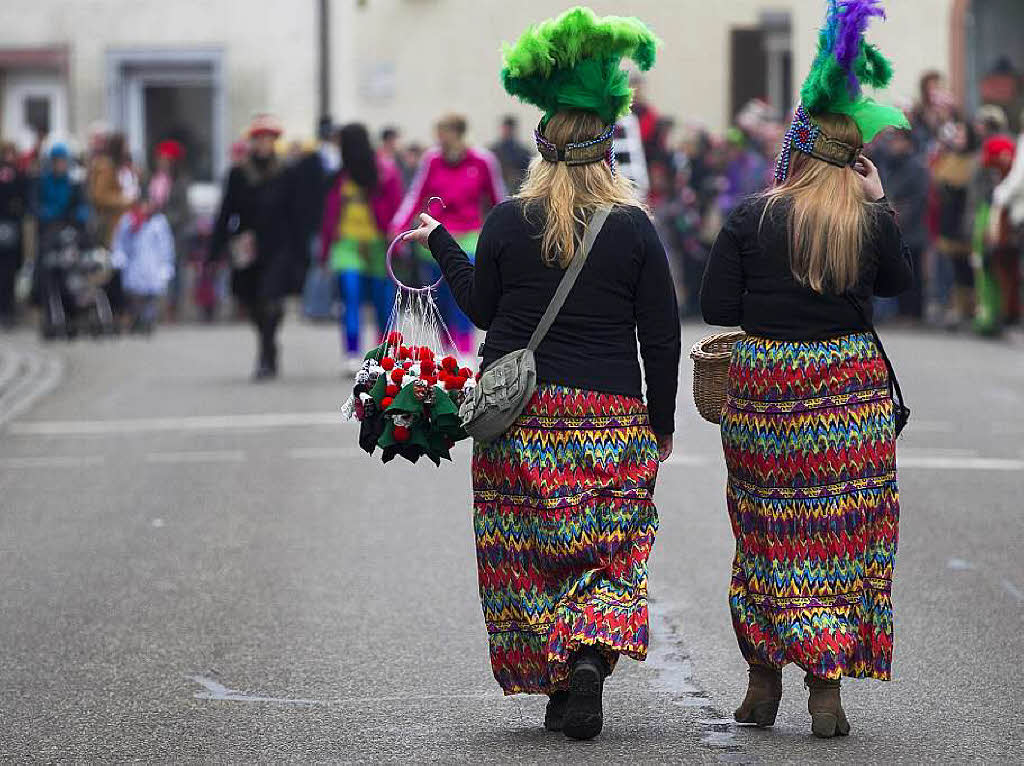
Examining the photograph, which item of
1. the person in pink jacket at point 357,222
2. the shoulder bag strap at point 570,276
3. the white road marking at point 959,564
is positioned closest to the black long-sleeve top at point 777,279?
the shoulder bag strap at point 570,276

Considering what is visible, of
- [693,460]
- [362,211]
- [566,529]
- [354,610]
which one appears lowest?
[693,460]

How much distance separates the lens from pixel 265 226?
1736cm

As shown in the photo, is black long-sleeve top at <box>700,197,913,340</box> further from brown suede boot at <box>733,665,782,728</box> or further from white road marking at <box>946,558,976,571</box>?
white road marking at <box>946,558,976,571</box>

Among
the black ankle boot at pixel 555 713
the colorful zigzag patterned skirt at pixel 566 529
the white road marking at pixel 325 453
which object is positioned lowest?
the white road marking at pixel 325 453

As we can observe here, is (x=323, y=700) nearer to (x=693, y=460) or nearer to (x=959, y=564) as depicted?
(x=959, y=564)

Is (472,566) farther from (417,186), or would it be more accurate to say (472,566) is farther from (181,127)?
(181,127)

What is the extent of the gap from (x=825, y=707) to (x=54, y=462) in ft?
25.1

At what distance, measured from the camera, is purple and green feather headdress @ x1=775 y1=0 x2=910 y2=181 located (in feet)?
20.0

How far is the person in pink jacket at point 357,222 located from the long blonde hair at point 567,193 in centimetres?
1059

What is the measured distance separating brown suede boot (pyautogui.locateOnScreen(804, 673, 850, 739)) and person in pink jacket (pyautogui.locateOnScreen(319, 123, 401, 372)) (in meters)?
10.8

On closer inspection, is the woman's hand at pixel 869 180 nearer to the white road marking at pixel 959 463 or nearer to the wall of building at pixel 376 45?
the white road marking at pixel 959 463

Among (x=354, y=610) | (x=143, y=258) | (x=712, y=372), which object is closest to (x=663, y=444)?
(x=712, y=372)

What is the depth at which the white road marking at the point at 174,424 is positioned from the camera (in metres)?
14.4

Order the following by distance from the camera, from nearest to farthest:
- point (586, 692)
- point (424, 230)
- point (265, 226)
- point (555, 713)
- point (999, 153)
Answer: point (586, 692) < point (555, 713) < point (424, 230) < point (265, 226) < point (999, 153)
